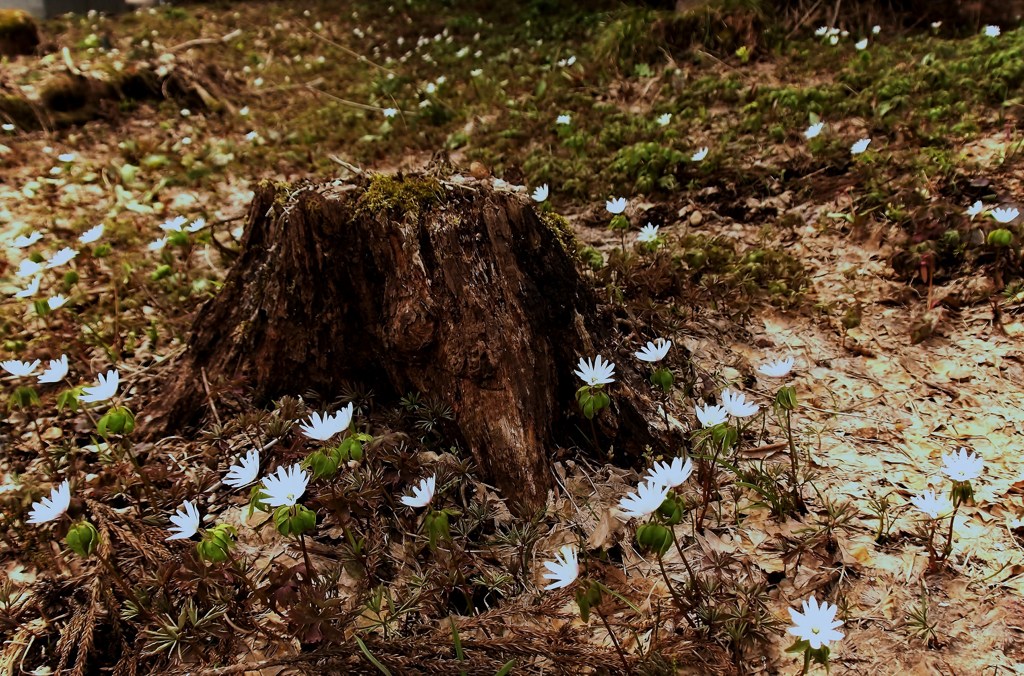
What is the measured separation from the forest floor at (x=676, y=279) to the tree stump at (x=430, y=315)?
215 mm

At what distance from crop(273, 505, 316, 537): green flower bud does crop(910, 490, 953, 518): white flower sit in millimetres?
1946

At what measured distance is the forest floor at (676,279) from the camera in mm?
2109

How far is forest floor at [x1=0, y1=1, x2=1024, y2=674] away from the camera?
2.11 metres

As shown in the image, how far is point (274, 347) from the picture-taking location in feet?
9.18

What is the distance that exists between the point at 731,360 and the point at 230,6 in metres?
12.6

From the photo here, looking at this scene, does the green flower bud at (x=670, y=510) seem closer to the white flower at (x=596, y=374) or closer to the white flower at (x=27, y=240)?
the white flower at (x=596, y=374)

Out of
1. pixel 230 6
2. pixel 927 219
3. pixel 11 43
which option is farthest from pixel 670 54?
pixel 230 6

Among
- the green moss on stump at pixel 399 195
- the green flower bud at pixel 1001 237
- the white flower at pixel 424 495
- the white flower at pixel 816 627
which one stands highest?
the green moss on stump at pixel 399 195

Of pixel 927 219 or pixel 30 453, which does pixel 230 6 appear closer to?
pixel 30 453

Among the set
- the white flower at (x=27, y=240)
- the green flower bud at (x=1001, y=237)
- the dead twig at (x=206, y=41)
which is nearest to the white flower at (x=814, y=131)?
the green flower bud at (x=1001, y=237)

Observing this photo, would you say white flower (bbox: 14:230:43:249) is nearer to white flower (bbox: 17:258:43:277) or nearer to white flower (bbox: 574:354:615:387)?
white flower (bbox: 17:258:43:277)

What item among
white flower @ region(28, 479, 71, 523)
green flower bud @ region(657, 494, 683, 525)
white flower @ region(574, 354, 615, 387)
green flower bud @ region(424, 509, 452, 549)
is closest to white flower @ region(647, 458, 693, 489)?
green flower bud @ region(657, 494, 683, 525)

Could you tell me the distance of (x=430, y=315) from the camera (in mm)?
2447

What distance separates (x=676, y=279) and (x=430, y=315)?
1.67m
